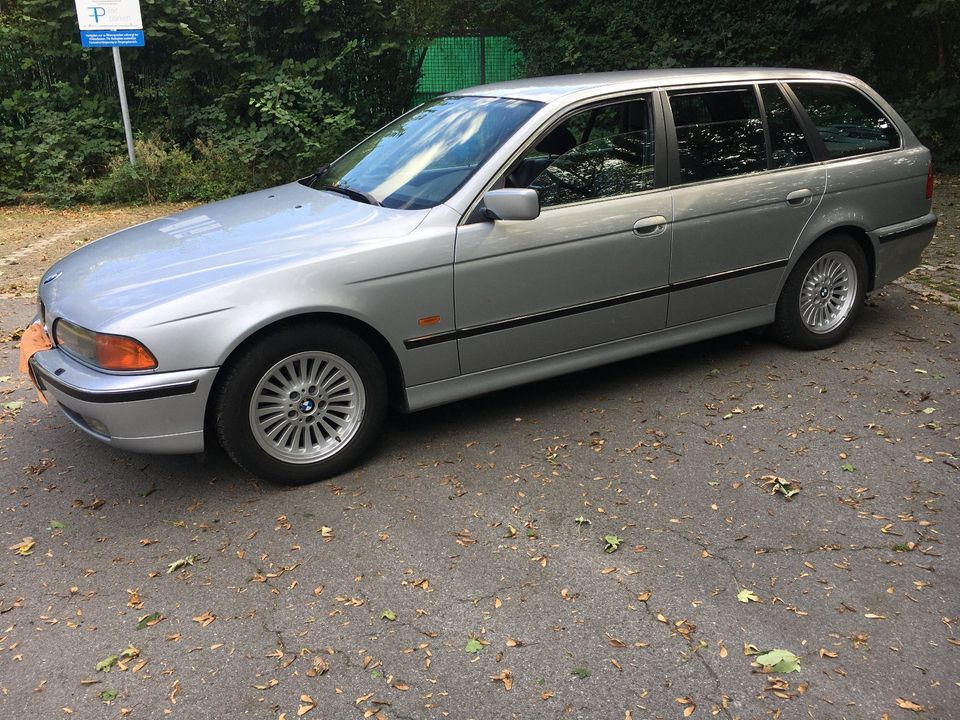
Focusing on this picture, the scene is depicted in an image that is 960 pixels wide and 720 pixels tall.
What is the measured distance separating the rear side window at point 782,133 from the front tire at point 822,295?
568 mm

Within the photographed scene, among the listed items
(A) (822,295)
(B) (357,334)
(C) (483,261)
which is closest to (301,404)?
(B) (357,334)

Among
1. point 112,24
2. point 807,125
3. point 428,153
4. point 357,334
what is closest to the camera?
point 357,334

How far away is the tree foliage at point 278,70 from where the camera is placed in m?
12.2

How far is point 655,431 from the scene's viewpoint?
4.55 meters


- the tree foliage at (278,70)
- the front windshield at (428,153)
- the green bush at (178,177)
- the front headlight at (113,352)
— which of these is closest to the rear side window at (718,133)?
the front windshield at (428,153)

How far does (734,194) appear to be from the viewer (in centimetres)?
488

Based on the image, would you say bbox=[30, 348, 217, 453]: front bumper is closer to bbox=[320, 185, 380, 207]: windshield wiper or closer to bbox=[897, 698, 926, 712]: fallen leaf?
bbox=[320, 185, 380, 207]: windshield wiper

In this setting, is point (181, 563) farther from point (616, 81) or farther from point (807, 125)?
point (807, 125)

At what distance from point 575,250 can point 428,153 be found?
100cm

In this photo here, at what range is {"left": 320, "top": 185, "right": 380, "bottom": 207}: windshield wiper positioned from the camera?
14.6 feet

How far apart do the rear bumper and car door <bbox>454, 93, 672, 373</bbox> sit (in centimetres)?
186

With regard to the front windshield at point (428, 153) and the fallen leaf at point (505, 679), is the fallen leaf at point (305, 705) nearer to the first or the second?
the fallen leaf at point (505, 679)

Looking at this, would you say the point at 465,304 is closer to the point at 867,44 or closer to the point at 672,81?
the point at 672,81

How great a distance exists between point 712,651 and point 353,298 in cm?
212
